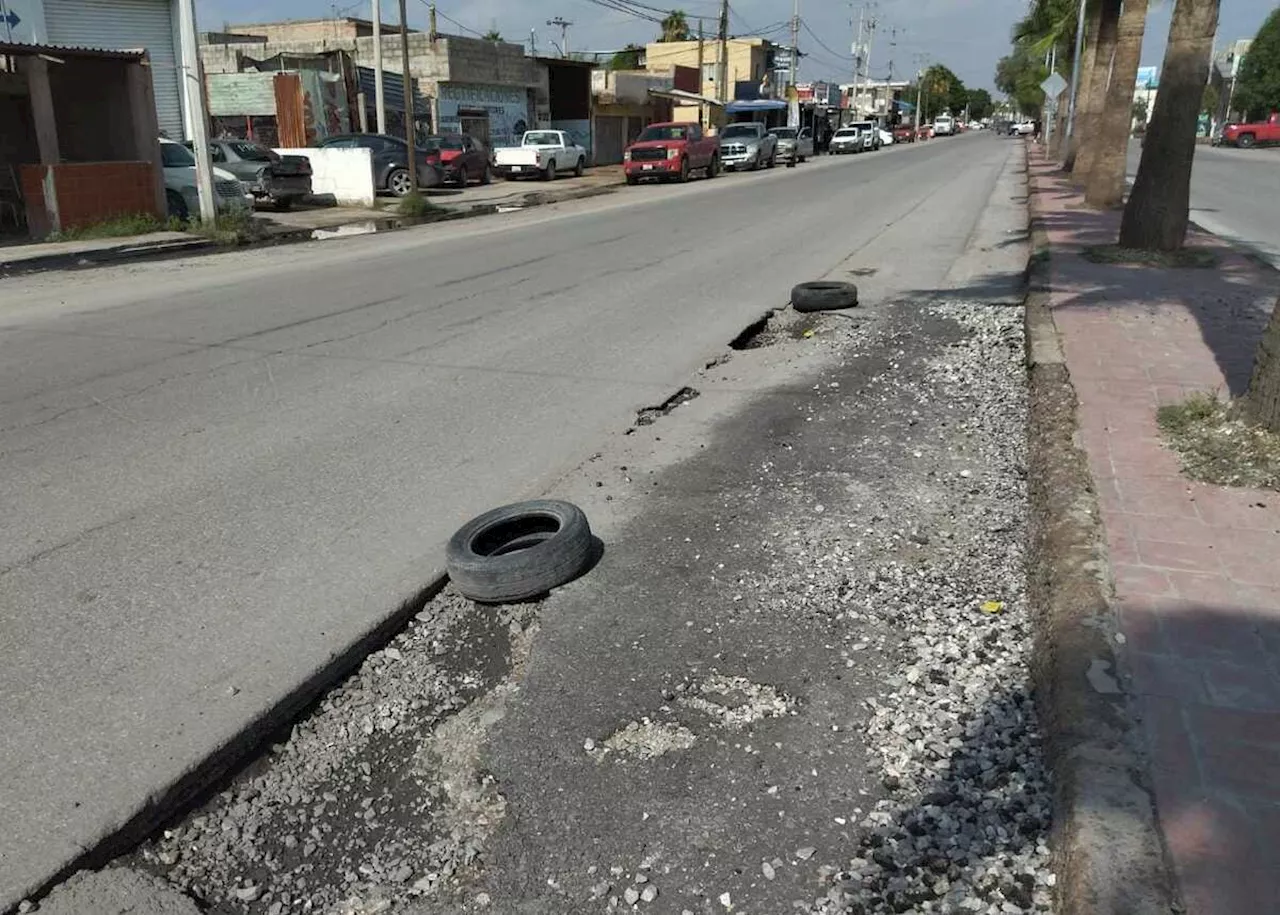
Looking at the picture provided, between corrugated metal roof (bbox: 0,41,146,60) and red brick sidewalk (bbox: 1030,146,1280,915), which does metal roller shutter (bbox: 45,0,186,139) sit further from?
red brick sidewalk (bbox: 1030,146,1280,915)

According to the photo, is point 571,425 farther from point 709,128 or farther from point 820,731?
point 709,128

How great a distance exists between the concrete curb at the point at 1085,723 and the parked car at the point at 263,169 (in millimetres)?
20092

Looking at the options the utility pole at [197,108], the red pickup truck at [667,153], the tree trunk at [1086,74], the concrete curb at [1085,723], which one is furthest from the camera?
the red pickup truck at [667,153]

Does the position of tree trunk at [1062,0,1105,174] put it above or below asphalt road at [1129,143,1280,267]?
above

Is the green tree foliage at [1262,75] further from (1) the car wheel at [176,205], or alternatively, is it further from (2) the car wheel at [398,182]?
(1) the car wheel at [176,205]

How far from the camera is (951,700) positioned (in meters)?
3.39

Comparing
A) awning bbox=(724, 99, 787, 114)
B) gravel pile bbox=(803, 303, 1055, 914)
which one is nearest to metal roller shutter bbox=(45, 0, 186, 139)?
gravel pile bbox=(803, 303, 1055, 914)

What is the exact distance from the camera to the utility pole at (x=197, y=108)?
55.9ft

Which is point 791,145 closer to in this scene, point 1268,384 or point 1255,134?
point 1255,134

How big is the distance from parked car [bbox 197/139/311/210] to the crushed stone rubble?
1997 centimetres

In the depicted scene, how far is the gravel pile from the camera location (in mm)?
2613

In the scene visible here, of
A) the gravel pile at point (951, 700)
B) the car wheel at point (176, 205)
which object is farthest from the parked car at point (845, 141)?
the gravel pile at point (951, 700)

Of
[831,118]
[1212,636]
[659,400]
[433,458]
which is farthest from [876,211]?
[831,118]

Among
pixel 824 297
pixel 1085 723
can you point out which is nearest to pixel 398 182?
pixel 824 297
